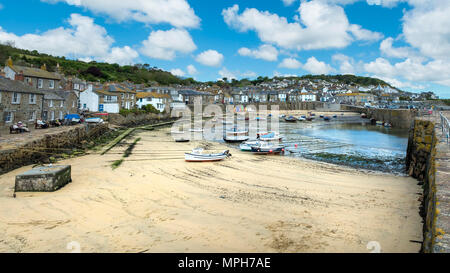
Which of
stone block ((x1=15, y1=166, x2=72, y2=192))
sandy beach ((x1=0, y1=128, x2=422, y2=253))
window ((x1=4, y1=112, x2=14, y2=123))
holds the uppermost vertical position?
window ((x1=4, y1=112, x2=14, y2=123))

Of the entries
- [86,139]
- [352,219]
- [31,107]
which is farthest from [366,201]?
[31,107]

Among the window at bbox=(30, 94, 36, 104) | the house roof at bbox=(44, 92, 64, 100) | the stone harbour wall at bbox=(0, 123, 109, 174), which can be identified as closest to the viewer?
the stone harbour wall at bbox=(0, 123, 109, 174)

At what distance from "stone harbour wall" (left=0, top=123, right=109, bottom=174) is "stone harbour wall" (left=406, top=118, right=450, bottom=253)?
1908 centimetres

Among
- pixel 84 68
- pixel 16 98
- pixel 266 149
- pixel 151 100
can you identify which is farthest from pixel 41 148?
pixel 84 68

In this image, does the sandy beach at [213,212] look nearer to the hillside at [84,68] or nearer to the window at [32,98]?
the window at [32,98]

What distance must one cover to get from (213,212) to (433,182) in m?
6.69

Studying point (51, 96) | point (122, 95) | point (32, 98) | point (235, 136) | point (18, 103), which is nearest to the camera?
point (18, 103)

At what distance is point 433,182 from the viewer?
290 inches

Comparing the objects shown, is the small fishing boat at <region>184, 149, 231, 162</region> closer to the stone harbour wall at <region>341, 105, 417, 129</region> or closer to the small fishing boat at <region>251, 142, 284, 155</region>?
the small fishing boat at <region>251, 142, 284, 155</region>

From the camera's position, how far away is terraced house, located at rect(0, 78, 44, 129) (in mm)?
25609

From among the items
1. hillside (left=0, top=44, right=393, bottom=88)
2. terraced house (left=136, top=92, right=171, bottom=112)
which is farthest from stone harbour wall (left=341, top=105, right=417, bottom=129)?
hillside (left=0, top=44, right=393, bottom=88)

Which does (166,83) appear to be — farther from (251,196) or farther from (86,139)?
(251,196)

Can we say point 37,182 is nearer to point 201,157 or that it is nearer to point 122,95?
point 201,157

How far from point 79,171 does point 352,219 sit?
14.3 metres
